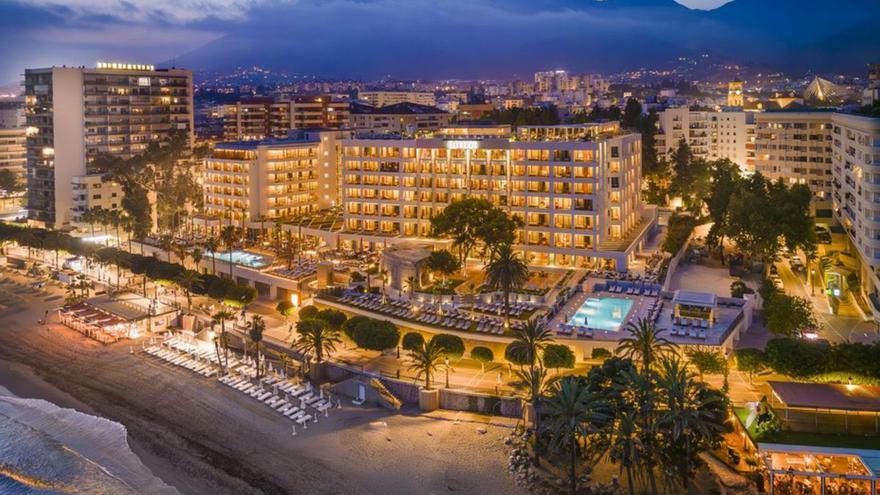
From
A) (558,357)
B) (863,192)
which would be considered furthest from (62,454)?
(863,192)

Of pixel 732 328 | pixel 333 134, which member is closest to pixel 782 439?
pixel 732 328

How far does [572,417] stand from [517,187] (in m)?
44.3

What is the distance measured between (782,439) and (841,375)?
8.86 meters

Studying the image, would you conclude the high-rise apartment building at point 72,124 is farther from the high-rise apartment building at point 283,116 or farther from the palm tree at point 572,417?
the palm tree at point 572,417

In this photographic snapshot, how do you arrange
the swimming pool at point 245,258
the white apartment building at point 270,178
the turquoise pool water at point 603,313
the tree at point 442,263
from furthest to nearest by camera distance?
the white apartment building at point 270,178, the swimming pool at point 245,258, the tree at point 442,263, the turquoise pool water at point 603,313

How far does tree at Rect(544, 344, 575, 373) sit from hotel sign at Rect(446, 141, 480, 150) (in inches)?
1427

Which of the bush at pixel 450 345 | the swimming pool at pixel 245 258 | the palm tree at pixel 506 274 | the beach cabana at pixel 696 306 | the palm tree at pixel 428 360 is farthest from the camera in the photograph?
the swimming pool at pixel 245 258

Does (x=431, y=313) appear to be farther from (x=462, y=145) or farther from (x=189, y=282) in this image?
(x=462, y=145)

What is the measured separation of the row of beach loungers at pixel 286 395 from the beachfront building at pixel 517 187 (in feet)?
107

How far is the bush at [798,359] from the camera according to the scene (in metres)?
43.0

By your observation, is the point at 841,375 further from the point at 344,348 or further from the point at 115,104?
the point at 115,104

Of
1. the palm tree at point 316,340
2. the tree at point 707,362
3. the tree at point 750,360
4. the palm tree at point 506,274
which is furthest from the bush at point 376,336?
the tree at point 750,360

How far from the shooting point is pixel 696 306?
54.3m

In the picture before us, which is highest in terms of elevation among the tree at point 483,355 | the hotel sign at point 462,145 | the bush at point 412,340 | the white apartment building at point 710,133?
the white apartment building at point 710,133
